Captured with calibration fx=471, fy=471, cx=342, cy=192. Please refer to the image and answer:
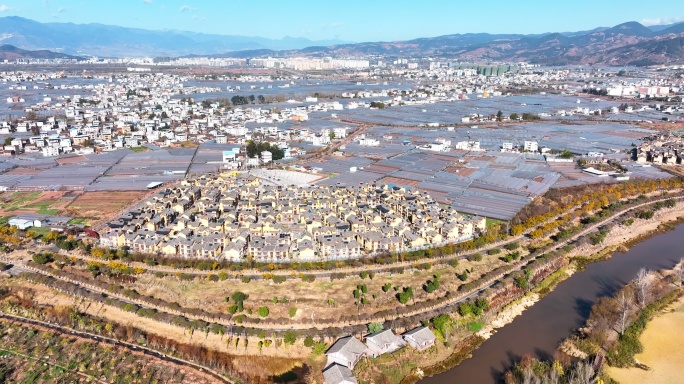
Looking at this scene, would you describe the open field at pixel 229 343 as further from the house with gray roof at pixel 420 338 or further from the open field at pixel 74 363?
the house with gray roof at pixel 420 338

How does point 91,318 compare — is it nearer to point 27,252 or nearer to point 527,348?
point 27,252

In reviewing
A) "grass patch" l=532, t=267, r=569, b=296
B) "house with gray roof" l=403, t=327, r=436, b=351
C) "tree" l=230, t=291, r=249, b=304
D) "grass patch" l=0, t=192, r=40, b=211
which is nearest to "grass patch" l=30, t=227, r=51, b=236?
"grass patch" l=0, t=192, r=40, b=211

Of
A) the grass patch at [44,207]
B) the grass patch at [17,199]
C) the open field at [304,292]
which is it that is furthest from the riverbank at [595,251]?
the grass patch at [17,199]

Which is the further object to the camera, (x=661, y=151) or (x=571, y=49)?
(x=571, y=49)

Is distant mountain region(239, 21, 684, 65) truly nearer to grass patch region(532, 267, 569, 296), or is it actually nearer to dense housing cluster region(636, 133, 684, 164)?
dense housing cluster region(636, 133, 684, 164)

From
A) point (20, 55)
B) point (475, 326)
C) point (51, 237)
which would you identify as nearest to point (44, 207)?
point (51, 237)

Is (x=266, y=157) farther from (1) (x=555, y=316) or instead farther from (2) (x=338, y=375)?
(2) (x=338, y=375)

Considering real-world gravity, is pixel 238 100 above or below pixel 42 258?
above
